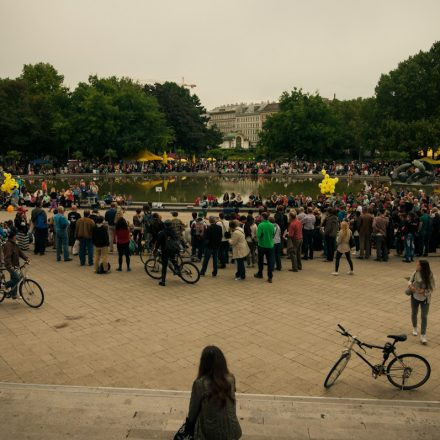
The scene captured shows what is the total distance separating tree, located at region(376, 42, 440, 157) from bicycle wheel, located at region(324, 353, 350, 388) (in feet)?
163

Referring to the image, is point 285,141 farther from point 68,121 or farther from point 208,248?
point 208,248

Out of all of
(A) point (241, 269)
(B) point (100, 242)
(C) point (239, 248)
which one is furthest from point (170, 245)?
(B) point (100, 242)

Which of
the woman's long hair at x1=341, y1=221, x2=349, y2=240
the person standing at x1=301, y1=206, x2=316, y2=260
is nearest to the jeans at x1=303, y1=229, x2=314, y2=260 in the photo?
the person standing at x1=301, y1=206, x2=316, y2=260

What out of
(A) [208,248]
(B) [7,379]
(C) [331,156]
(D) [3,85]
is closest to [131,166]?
(D) [3,85]

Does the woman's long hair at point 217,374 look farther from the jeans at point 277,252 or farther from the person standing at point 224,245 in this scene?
the person standing at point 224,245

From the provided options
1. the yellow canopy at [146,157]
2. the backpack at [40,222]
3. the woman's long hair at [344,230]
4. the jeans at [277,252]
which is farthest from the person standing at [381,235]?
the yellow canopy at [146,157]

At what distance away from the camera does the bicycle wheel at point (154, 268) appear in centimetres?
1188

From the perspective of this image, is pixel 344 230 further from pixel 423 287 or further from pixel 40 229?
pixel 40 229

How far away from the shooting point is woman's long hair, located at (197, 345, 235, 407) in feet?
11.8

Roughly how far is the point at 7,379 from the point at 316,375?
4.31 meters

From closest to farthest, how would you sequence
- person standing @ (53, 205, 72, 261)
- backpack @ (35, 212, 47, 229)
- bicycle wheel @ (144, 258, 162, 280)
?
bicycle wheel @ (144, 258, 162, 280), person standing @ (53, 205, 72, 261), backpack @ (35, 212, 47, 229)

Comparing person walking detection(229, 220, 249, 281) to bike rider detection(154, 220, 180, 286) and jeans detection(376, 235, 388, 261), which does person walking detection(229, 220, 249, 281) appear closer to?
bike rider detection(154, 220, 180, 286)

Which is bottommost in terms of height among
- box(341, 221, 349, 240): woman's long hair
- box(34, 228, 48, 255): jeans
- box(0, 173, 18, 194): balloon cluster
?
box(34, 228, 48, 255): jeans

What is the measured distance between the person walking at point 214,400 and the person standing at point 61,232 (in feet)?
35.5
